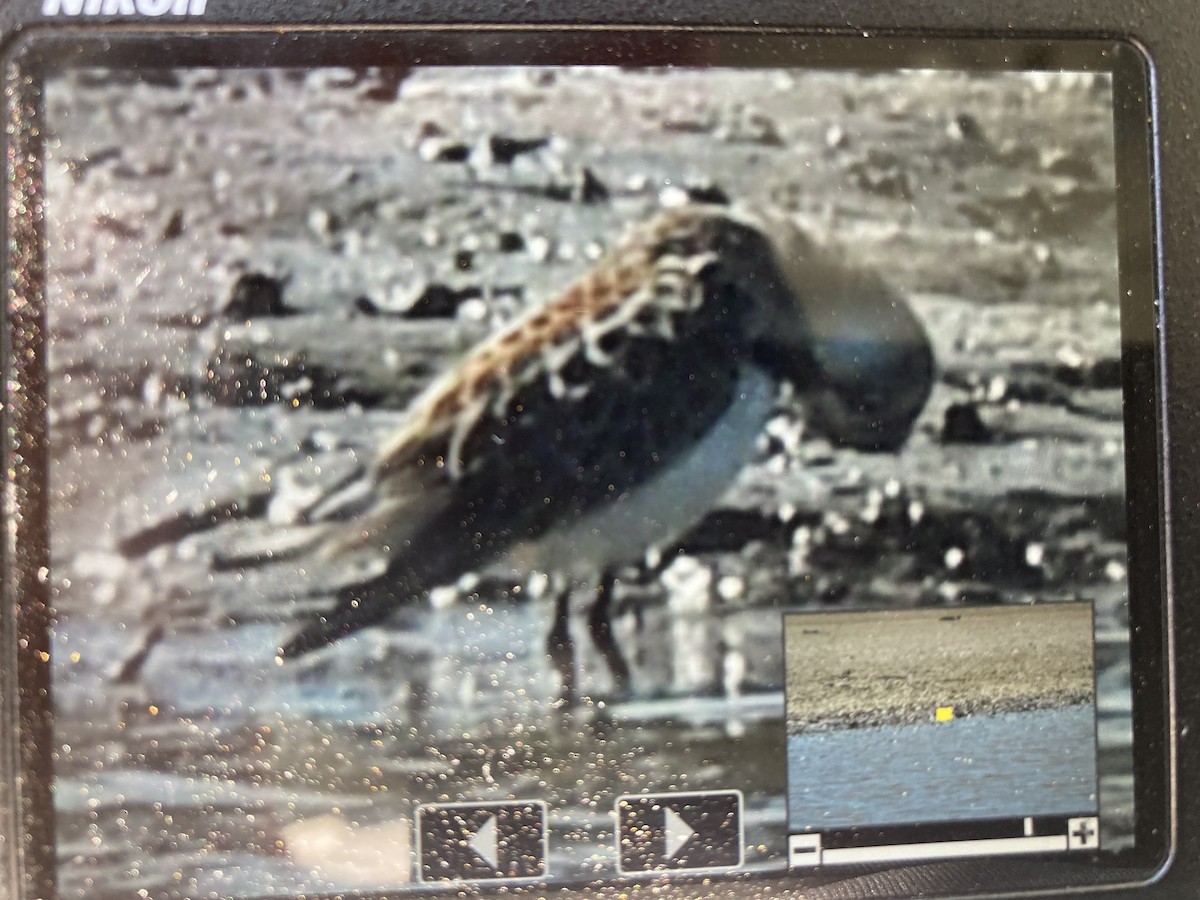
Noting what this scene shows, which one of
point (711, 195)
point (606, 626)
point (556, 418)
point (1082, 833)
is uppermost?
point (711, 195)

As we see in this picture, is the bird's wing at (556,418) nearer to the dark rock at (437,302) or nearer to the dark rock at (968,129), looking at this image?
the dark rock at (437,302)

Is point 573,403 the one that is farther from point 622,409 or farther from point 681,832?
point 681,832

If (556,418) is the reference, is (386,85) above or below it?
above

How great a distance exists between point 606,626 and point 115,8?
378 mm

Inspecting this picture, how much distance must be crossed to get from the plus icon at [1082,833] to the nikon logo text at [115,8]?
0.58 meters

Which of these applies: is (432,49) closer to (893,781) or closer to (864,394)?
(864,394)

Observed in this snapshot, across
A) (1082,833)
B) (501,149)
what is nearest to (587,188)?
(501,149)

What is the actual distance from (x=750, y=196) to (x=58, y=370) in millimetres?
339

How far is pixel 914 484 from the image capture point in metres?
0.43

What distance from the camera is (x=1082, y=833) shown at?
44cm

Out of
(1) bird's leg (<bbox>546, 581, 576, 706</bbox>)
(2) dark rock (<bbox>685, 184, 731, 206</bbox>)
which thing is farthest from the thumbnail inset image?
(2) dark rock (<bbox>685, 184, 731, 206</bbox>)

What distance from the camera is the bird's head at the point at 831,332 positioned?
1.39 ft

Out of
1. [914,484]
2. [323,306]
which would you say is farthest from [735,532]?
[323,306]

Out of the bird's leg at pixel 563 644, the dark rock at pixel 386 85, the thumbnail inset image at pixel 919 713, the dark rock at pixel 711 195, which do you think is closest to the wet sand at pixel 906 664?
the thumbnail inset image at pixel 919 713
